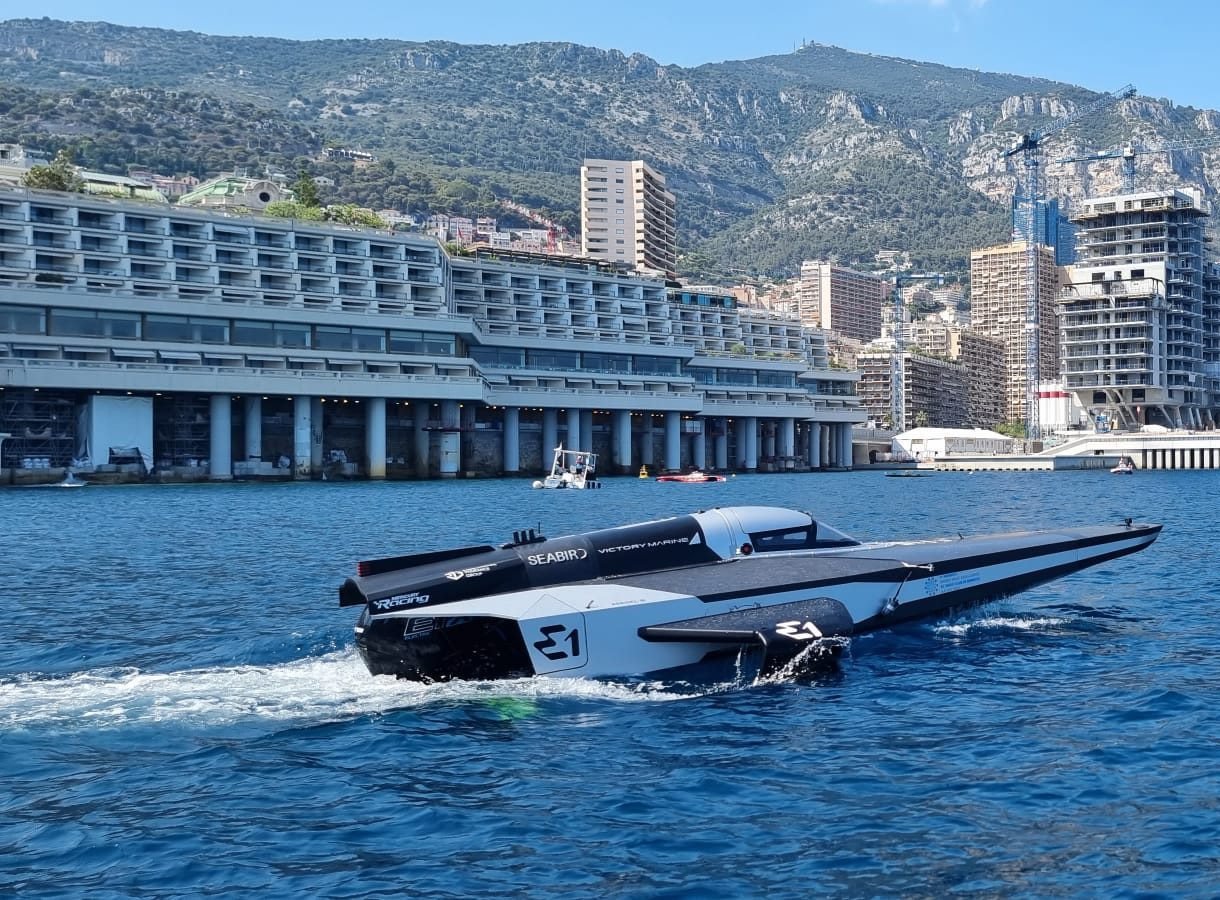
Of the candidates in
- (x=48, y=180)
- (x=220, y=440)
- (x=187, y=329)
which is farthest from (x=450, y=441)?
(x=48, y=180)

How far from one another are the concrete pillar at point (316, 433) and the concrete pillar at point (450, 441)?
436 inches

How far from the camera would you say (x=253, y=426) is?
9781cm

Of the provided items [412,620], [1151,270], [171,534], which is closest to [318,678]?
[412,620]

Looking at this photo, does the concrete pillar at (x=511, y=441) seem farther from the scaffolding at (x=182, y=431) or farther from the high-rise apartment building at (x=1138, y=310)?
the high-rise apartment building at (x=1138, y=310)

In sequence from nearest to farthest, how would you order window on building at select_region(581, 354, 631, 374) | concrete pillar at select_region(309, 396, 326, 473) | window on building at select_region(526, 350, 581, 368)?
1. concrete pillar at select_region(309, 396, 326, 473)
2. window on building at select_region(526, 350, 581, 368)
3. window on building at select_region(581, 354, 631, 374)

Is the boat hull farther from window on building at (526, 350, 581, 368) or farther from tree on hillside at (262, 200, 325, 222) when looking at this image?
tree on hillside at (262, 200, 325, 222)

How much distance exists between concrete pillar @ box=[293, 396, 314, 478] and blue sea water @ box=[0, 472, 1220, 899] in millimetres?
74507

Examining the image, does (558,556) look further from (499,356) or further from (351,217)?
(351,217)

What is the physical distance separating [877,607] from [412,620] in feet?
26.4

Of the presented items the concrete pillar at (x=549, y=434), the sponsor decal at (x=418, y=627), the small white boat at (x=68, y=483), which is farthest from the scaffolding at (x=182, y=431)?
the sponsor decal at (x=418, y=627)

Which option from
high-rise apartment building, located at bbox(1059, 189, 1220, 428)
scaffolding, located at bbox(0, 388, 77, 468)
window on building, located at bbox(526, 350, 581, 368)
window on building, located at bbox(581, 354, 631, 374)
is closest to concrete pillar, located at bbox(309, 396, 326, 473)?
scaffolding, located at bbox(0, 388, 77, 468)

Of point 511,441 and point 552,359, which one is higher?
point 552,359

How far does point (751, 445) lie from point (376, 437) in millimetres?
54478

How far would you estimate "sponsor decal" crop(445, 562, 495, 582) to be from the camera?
57.2ft
